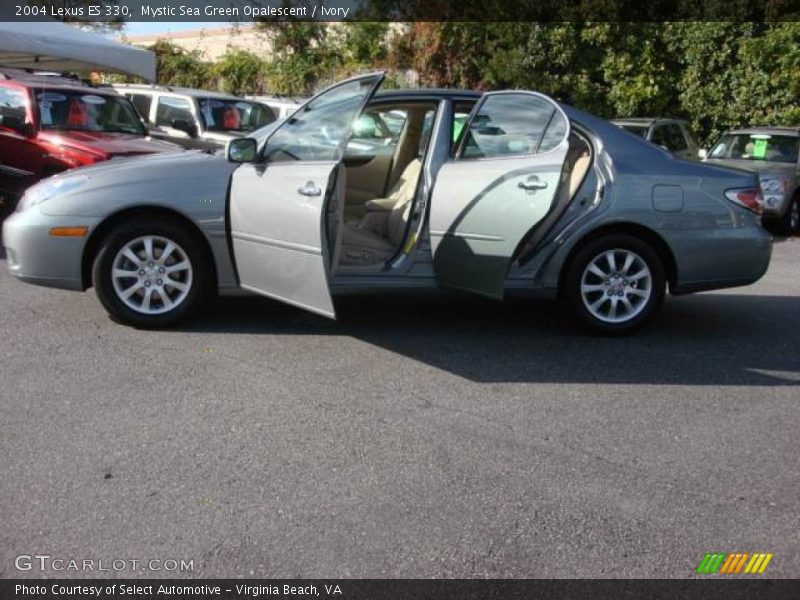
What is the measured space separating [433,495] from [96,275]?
125 inches

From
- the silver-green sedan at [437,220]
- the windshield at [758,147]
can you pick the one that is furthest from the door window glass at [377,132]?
the windshield at [758,147]

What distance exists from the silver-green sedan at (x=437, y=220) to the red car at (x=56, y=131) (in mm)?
4059

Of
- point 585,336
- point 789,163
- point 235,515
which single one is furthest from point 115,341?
point 789,163

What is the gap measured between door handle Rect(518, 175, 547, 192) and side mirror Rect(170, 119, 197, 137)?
25.9 feet

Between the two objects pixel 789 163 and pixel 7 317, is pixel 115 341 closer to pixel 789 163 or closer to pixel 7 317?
pixel 7 317

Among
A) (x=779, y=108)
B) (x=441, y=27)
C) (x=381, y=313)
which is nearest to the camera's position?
(x=381, y=313)

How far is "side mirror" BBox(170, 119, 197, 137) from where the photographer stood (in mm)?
12367

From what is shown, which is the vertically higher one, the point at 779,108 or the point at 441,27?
the point at 441,27

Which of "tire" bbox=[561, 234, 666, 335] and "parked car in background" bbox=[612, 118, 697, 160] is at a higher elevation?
"parked car in background" bbox=[612, 118, 697, 160]

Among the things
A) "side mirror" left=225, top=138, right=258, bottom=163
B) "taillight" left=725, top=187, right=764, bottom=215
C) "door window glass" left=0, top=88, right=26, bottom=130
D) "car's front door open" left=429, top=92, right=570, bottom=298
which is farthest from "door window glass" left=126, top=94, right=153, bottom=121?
"taillight" left=725, top=187, right=764, bottom=215

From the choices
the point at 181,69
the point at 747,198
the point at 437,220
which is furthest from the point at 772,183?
the point at 181,69

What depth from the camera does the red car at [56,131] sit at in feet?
32.7

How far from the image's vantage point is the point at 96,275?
5.81m

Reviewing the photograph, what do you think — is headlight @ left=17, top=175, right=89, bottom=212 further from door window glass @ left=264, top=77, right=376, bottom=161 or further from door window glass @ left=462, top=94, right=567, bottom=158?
door window glass @ left=462, top=94, right=567, bottom=158
